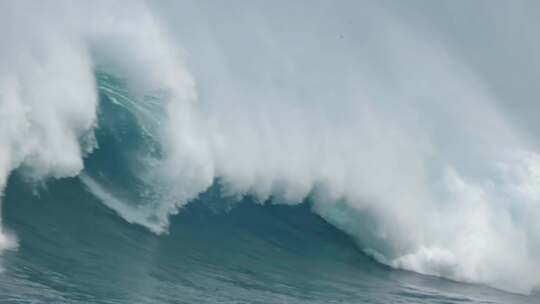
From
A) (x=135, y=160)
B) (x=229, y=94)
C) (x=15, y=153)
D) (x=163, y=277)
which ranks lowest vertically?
(x=163, y=277)

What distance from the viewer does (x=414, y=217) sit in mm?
22547

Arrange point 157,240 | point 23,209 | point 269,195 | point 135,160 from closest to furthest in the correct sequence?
point 23,209, point 157,240, point 135,160, point 269,195

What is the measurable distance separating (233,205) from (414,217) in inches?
217

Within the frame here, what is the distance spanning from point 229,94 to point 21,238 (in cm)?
1014

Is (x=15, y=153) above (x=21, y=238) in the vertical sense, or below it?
above

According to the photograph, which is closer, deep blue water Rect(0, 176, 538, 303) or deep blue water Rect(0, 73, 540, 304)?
deep blue water Rect(0, 176, 538, 303)

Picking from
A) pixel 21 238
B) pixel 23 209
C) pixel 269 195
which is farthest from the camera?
pixel 269 195

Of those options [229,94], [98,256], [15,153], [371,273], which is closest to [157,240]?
[98,256]

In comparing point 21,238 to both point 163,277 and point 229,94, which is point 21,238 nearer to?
point 163,277

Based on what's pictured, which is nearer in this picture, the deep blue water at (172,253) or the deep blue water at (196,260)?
the deep blue water at (196,260)

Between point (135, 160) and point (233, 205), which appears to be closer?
point (135, 160)

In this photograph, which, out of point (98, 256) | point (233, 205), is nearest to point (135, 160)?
point (233, 205)

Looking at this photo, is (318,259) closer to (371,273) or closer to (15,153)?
(371,273)

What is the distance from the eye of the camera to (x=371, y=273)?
19.5m
